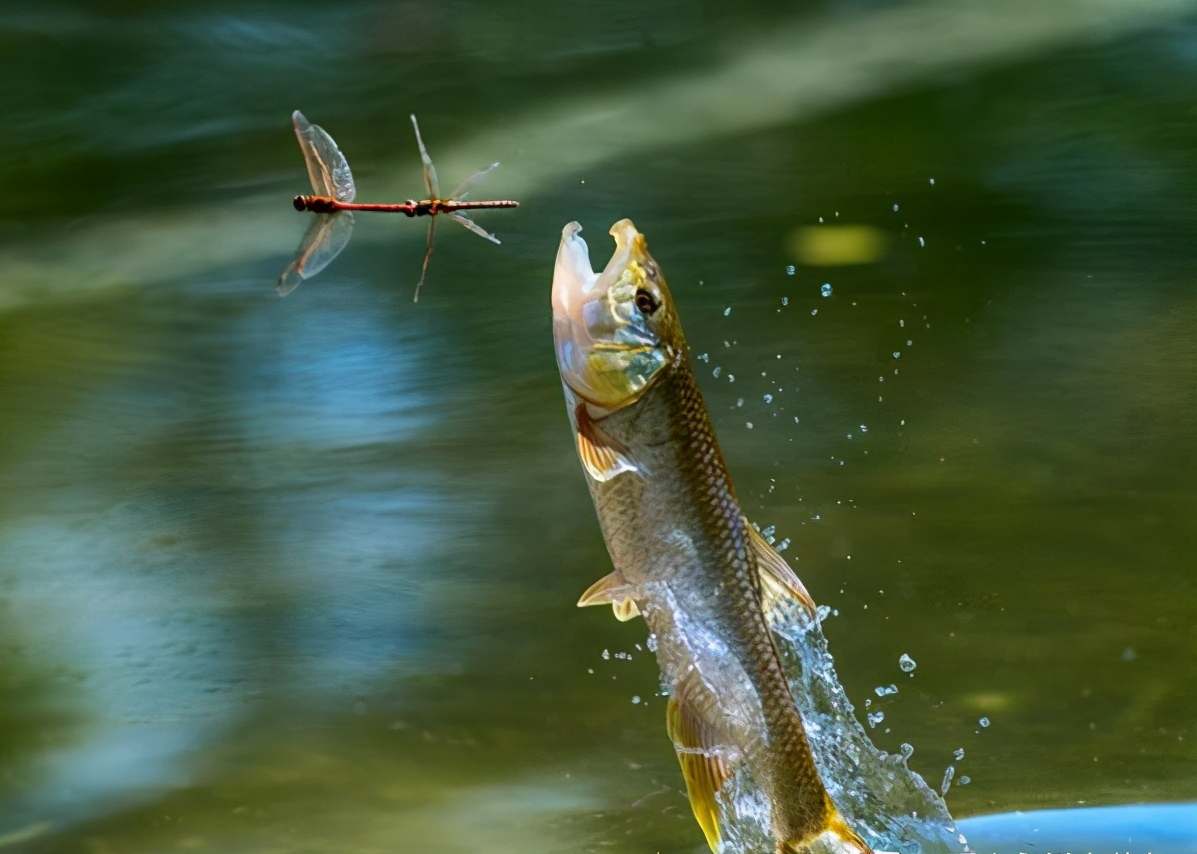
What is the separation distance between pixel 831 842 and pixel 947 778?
0.57 meters

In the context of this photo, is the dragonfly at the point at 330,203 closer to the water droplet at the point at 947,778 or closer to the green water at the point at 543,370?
the green water at the point at 543,370

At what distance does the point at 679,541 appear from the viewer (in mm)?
1040

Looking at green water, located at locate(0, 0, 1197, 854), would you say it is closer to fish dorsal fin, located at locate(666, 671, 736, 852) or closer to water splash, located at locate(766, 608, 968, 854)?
water splash, located at locate(766, 608, 968, 854)

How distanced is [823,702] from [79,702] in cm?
94

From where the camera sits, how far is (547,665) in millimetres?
1734

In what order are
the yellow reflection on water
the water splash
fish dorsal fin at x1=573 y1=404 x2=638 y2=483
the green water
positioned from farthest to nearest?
the yellow reflection on water < the green water < the water splash < fish dorsal fin at x1=573 y1=404 x2=638 y2=483

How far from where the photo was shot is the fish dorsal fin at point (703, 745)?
3.54ft

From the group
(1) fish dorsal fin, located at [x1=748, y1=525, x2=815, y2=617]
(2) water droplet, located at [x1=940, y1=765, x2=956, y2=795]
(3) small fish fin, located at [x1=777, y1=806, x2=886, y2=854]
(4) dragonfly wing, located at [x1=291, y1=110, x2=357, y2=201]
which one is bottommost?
(3) small fish fin, located at [x1=777, y1=806, x2=886, y2=854]

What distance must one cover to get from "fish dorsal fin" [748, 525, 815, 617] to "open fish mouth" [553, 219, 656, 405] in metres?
0.18

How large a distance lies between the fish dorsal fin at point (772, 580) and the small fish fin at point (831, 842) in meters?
0.17

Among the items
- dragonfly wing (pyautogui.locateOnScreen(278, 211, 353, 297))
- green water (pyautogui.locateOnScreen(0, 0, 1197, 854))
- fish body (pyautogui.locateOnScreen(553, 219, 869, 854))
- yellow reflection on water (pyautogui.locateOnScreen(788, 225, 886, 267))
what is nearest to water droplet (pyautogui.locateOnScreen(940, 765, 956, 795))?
green water (pyautogui.locateOnScreen(0, 0, 1197, 854))

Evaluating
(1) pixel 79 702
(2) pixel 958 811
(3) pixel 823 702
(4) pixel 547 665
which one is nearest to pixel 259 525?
(1) pixel 79 702

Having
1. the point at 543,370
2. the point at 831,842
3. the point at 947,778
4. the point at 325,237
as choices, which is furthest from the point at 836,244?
the point at 831,842

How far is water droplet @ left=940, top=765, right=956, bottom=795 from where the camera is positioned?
1.58 m
